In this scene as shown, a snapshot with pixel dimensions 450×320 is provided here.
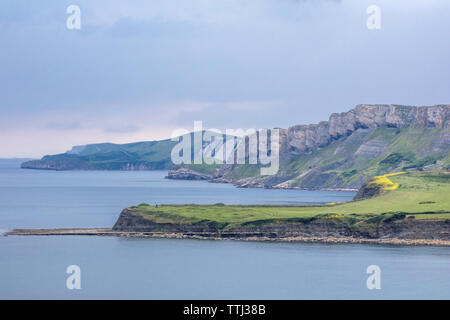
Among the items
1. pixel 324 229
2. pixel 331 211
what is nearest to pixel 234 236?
pixel 324 229

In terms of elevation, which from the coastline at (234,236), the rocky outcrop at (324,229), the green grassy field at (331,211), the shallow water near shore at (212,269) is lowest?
the shallow water near shore at (212,269)

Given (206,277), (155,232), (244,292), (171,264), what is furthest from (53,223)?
(244,292)

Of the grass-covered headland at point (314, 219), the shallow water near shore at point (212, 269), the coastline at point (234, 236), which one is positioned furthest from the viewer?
the grass-covered headland at point (314, 219)

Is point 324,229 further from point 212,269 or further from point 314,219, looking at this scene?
point 212,269

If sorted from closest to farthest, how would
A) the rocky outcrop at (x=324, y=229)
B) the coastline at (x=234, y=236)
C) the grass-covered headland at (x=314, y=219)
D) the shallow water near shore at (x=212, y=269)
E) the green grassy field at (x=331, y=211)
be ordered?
the shallow water near shore at (x=212, y=269), the coastline at (x=234, y=236), the rocky outcrop at (x=324, y=229), the grass-covered headland at (x=314, y=219), the green grassy field at (x=331, y=211)

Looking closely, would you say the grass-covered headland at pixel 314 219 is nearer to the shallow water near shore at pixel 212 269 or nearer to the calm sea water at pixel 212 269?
the shallow water near shore at pixel 212 269

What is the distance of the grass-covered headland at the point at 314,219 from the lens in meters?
138

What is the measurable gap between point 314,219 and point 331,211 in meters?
10.8

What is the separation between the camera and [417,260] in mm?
115562

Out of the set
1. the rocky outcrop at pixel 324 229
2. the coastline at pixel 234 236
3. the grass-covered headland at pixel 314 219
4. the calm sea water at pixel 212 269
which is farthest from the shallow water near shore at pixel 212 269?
the grass-covered headland at pixel 314 219

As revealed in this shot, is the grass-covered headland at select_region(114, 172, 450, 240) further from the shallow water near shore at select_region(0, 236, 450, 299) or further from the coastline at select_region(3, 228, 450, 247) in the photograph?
the shallow water near shore at select_region(0, 236, 450, 299)

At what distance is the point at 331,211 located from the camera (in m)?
151
